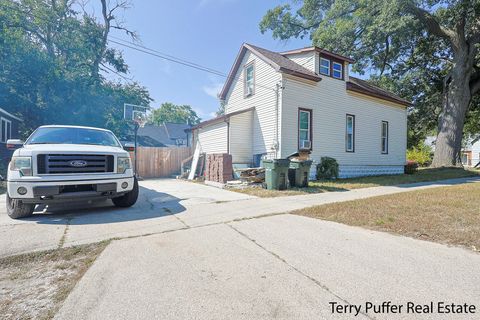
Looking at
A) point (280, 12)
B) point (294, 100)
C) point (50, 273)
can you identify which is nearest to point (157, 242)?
point (50, 273)

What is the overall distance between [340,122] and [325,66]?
9.71 ft

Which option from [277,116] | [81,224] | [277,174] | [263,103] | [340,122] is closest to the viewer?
[81,224]

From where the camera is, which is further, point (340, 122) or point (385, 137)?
point (385, 137)

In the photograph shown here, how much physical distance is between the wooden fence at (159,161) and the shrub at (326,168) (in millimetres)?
8514

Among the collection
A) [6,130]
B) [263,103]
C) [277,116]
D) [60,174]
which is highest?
[263,103]

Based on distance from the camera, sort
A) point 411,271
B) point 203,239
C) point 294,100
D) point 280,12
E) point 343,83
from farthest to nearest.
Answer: point 280,12 < point 343,83 < point 294,100 < point 203,239 < point 411,271

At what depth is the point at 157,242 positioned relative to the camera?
3.26 metres

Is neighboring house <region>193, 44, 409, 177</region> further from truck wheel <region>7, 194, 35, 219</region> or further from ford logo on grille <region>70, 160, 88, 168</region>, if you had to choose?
truck wheel <region>7, 194, 35, 219</region>

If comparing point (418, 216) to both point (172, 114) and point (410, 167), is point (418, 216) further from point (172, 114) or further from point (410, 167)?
point (172, 114)

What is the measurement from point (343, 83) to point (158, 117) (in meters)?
52.1

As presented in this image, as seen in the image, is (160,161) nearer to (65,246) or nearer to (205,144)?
(205,144)

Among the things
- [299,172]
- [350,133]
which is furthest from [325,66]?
[299,172]

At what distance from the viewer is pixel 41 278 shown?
7.75ft

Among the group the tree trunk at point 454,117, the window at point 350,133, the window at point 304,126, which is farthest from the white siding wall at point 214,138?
the tree trunk at point 454,117
